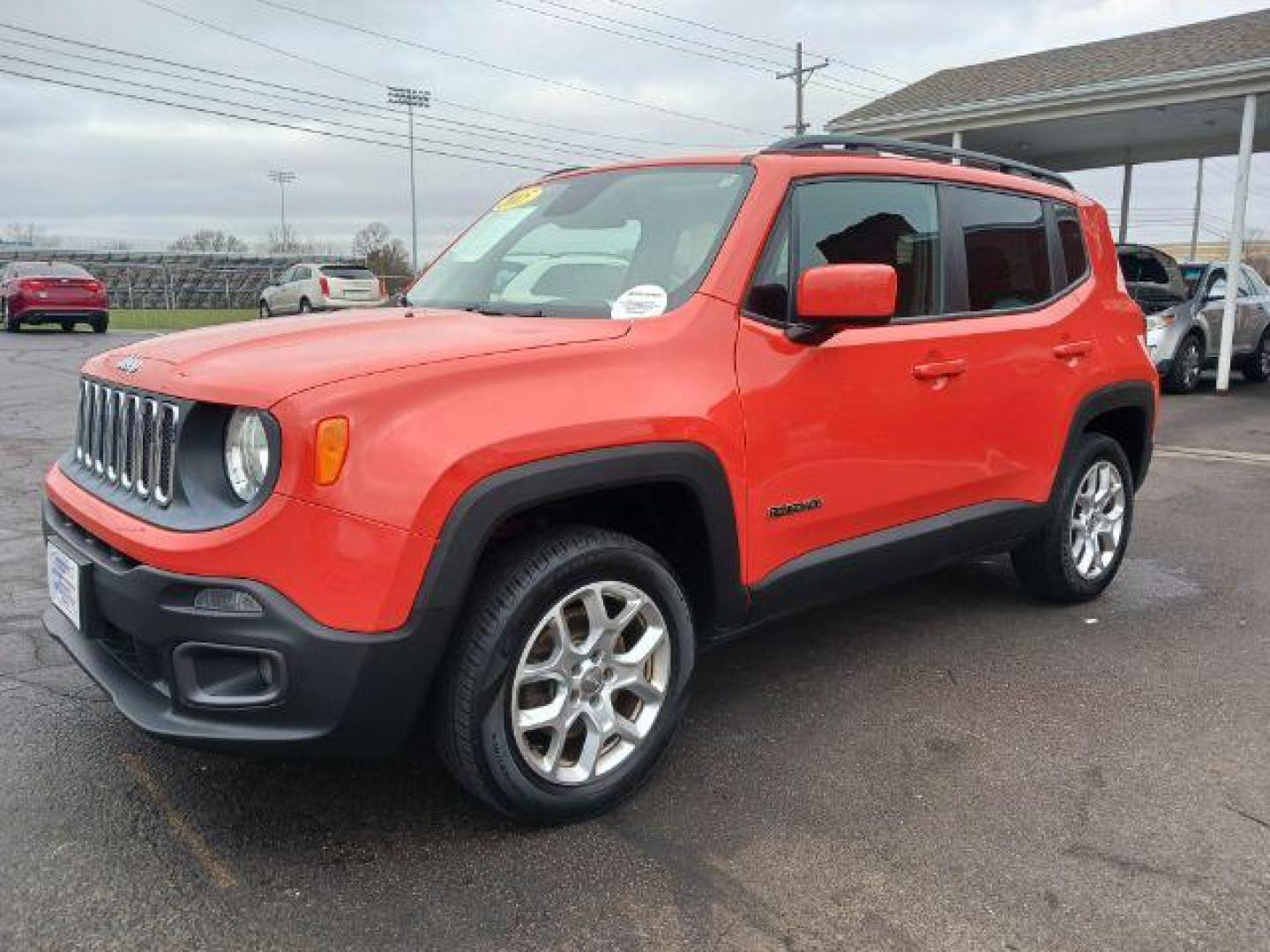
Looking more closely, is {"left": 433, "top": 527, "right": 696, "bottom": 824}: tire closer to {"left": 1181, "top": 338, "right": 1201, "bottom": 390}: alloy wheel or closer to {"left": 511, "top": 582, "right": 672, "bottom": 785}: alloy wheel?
{"left": 511, "top": 582, "right": 672, "bottom": 785}: alloy wheel

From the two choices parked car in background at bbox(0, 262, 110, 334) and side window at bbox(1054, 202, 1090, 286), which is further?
parked car in background at bbox(0, 262, 110, 334)

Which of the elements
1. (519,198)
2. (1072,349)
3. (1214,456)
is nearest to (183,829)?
(519,198)

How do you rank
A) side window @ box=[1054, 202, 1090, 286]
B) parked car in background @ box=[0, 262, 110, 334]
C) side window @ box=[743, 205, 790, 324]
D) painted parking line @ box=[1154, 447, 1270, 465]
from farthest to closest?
parked car in background @ box=[0, 262, 110, 334] → painted parking line @ box=[1154, 447, 1270, 465] → side window @ box=[1054, 202, 1090, 286] → side window @ box=[743, 205, 790, 324]

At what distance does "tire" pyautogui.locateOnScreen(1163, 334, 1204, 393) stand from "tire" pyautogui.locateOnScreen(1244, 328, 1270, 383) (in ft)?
4.98

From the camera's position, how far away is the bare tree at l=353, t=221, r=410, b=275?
46.1 meters

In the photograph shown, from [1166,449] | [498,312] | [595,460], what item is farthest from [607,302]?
[1166,449]

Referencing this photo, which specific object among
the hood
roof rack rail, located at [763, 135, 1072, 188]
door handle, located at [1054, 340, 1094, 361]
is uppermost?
roof rack rail, located at [763, 135, 1072, 188]

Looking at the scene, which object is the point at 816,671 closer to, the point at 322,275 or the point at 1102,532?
the point at 1102,532

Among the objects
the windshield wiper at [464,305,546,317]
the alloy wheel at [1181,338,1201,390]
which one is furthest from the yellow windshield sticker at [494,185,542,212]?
the alloy wheel at [1181,338,1201,390]

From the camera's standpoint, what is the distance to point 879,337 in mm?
3467

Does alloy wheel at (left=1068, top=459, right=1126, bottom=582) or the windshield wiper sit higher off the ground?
the windshield wiper

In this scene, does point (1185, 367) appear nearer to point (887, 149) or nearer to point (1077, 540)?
point (1077, 540)

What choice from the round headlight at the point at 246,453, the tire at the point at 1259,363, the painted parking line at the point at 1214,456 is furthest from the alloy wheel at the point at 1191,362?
the round headlight at the point at 246,453

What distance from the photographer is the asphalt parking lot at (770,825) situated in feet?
7.77
